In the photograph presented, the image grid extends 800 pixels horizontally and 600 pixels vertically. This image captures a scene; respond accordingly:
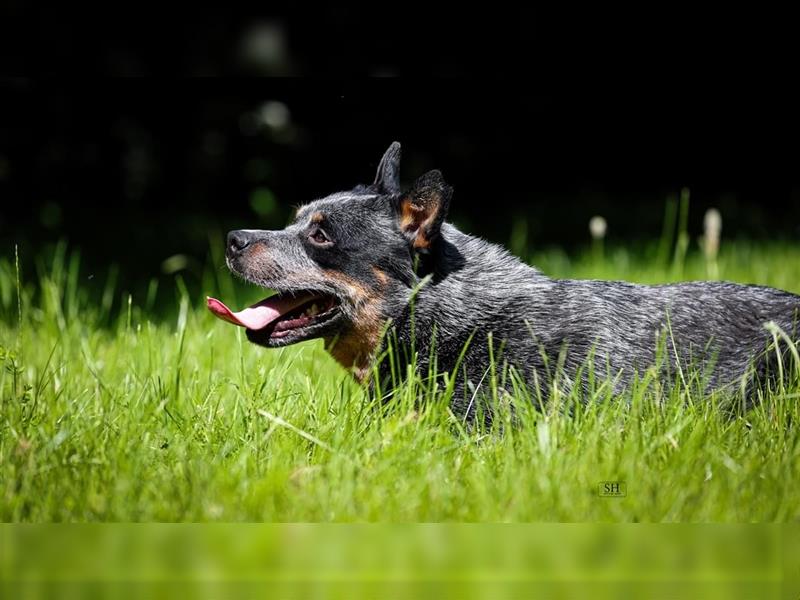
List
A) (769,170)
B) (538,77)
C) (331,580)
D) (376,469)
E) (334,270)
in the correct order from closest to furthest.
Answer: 1. (331,580)
2. (376,469)
3. (334,270)
4. (538,77)
5. (769,170)

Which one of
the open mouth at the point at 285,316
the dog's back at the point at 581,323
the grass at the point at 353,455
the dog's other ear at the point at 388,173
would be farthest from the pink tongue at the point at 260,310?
the dog's other ear at the point at 388,173

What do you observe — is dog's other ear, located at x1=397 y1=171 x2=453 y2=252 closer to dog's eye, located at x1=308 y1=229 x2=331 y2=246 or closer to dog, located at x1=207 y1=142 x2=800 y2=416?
dog, located at x1=207 y1=142 x2=800 y2=416

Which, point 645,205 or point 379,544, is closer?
point 379,544

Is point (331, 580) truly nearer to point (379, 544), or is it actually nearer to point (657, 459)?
point (379, 544)

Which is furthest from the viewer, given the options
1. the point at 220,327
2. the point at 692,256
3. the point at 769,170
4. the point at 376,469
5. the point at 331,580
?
the point at 769,170

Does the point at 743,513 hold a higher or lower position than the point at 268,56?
lower

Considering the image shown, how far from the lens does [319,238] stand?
3.55 meters

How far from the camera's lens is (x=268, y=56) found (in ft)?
20.0

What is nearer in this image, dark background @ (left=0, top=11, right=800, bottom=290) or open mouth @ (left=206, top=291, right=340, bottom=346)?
open mouth @ (left=206, top=291, right=340, bottom=346)

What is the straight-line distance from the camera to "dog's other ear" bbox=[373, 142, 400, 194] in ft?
12.5

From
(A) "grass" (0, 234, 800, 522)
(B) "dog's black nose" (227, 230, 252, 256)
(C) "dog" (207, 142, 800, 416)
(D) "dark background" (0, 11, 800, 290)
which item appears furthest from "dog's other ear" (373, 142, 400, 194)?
(D) "dark background" (0, 11, 800, 290)

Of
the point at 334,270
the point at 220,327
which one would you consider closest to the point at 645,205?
the point at 220,327

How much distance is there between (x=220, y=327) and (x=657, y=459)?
2.63 metres

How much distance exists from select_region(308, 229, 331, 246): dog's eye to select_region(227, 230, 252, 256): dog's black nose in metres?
0.24
